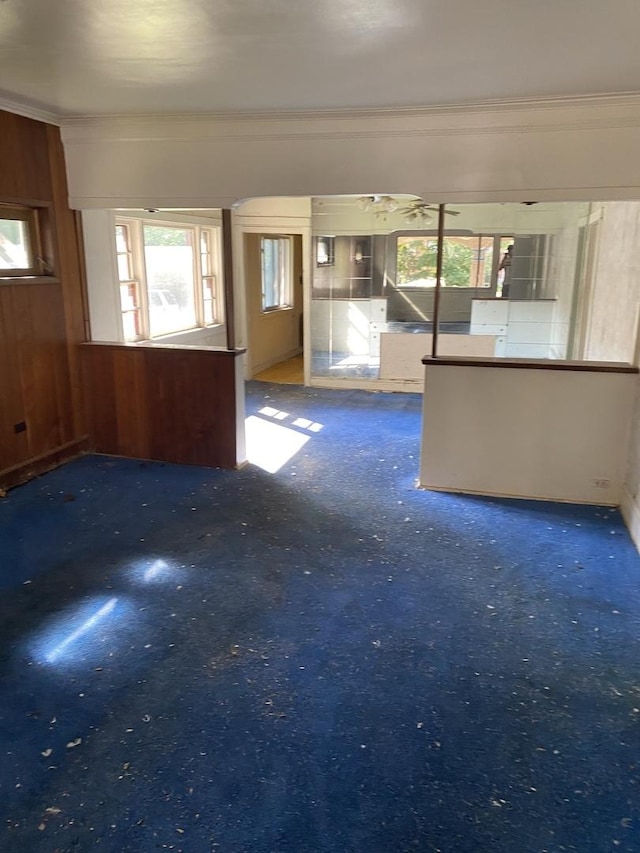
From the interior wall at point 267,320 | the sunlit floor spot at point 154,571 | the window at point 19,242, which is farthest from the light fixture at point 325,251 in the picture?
the sunlit floor spot at point 154,571

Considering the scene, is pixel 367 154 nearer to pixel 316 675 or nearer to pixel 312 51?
pixel 312 51

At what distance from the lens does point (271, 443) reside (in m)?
5.61

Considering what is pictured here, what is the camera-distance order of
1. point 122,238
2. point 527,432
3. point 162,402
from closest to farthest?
point 527,432, point 162,402, point 122,238

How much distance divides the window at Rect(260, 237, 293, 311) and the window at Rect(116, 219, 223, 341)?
130cm

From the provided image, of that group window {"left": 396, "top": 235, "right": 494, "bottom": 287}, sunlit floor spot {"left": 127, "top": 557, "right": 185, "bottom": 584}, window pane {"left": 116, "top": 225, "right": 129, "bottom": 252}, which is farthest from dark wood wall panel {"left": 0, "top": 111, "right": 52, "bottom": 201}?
window {"left": 396, "top": 235, "right": 494, "bottom": 287}

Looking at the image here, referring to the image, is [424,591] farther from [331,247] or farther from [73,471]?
[331,247]

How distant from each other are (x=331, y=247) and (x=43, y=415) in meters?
4.23

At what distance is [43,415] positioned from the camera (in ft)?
15.4

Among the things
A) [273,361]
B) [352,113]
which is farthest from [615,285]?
[273,361]

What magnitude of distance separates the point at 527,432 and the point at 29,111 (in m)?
3.96

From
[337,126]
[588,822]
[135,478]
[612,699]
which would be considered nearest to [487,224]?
[337,126]

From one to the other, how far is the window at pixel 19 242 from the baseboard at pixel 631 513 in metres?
4.33

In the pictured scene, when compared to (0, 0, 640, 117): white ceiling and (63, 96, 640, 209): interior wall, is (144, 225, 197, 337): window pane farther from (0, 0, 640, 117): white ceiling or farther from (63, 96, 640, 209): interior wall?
(0, 0, 640, 117): white ceiling

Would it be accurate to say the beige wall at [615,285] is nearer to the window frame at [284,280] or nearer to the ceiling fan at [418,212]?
the ceiling fan at [418,212]
